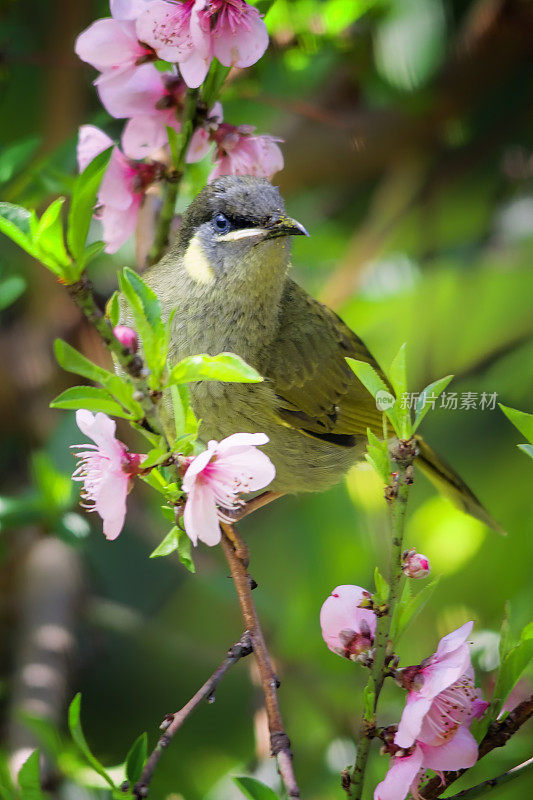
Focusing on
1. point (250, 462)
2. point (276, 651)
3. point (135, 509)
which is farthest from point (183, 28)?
point (135, 509)

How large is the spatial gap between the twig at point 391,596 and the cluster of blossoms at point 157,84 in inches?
33.2

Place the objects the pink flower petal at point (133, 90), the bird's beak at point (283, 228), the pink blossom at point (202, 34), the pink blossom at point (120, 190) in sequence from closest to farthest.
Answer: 1. the pink blossom at point (202, 34)
2. the pink flower petal at point (133, 90)
3. the pink blossom at point (120, 190)
4. the bird's beak at point (283, 228)

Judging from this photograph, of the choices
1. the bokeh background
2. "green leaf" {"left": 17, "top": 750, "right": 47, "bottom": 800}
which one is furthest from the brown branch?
the bokeh background

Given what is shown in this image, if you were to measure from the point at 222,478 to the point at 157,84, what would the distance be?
0.97 m

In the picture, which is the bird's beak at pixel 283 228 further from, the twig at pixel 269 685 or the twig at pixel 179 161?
the twig at pixel 269 685

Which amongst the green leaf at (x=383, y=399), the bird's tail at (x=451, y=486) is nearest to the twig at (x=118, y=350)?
the green leaf at (x=383, y=399)

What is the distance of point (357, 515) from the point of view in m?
3.30

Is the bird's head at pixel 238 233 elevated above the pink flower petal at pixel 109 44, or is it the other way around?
the pink flower petal at pixel 109 44

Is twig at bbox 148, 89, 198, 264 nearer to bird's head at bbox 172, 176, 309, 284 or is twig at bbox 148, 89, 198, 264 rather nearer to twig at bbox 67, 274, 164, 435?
bird's head at bbox 172, 176, 309, 284

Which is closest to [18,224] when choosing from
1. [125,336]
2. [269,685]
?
[125,336]

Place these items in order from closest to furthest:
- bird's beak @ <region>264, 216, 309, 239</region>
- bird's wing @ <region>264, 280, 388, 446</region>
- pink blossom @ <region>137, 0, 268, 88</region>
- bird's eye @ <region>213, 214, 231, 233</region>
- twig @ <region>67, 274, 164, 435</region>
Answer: twig @ <region>67, 274, 164, 435</region>, pink blossom @ <region>137, 0, 268, 88</region>, bird's beak @ <region>264, 216, 309, 239</region>, bird's eye @ <region>213, 214, 231, 233</region>, bird's wing @ <region>264, 280, 388, 446</region>

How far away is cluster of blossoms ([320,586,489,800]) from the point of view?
4.63 feet

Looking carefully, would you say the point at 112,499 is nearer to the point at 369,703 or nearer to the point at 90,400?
the point at 90,400

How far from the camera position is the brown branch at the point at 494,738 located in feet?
4.66
